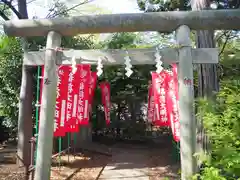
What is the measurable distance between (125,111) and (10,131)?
21.2ft

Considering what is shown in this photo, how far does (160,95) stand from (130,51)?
124 inches

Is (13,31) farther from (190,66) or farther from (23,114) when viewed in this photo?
(23,114)

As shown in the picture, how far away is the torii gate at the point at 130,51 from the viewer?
4121 mm

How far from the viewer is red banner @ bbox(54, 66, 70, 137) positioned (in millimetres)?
5625

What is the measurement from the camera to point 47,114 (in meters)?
4.30

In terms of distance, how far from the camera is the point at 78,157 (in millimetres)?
9984

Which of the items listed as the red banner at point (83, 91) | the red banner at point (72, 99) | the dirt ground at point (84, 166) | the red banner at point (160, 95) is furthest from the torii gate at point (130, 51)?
the red banner at point (160, 95)

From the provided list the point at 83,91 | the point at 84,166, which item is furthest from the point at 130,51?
the point at 84,166

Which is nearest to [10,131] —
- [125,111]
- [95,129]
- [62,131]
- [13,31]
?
[95,129]

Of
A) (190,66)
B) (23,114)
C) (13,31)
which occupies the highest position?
(13,31)

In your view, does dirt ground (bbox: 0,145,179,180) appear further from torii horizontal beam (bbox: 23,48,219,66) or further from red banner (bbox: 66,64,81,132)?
torii horizontal beam (bbox: 23,48,219,66)

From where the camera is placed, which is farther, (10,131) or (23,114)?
(10,131)

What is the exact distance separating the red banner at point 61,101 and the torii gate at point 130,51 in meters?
1.16

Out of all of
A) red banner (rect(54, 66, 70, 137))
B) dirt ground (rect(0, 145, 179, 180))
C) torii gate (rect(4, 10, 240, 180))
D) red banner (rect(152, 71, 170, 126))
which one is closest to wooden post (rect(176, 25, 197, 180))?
torii gate (rect(4, 10, 240, 180))
